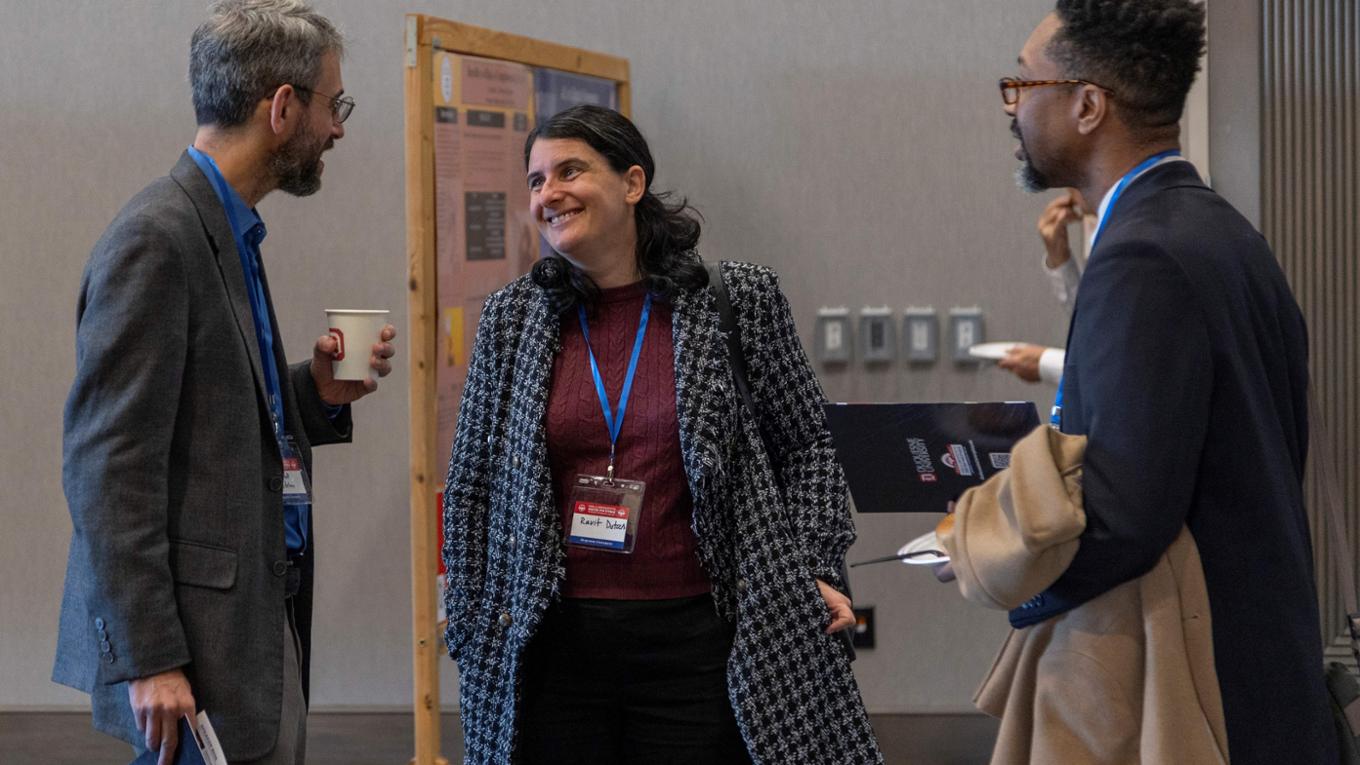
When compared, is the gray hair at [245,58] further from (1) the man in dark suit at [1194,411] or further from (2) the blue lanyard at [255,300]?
(1) the man in dark suit at [1194,411]

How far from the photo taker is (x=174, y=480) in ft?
5.85

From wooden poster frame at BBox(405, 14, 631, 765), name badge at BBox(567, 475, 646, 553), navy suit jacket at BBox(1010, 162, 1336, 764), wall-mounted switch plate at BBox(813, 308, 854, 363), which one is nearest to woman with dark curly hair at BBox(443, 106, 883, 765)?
name badge at BBox(567, 475, 646, 553)

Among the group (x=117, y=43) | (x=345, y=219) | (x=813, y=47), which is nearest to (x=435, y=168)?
(x=345, y=219)

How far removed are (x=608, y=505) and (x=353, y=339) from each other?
0.51 metres

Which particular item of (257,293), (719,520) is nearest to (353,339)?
(257,293)

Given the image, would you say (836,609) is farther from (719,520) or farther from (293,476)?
(293,476)

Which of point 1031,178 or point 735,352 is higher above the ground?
point 1031,178

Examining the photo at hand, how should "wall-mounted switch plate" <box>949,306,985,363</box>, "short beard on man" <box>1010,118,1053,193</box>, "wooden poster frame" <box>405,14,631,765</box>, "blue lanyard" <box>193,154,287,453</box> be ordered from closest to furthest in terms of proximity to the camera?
"short beard on man" <box>1010,118,1053,193</box>
"blue lanyard" <box>193,154,287,453</box>
"wooden poster frame" <box>405,14,631,765</box>
"wall-mounted switch plate" <box>949,306,985,363</box>

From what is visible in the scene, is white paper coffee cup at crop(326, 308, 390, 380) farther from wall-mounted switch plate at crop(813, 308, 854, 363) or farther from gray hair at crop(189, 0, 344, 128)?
wall-mounted switch plate at crop(813, 308, 854, 363)

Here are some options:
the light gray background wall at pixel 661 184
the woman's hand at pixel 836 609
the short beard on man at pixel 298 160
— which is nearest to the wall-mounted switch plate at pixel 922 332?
the light gray background wall at pixel 661 184

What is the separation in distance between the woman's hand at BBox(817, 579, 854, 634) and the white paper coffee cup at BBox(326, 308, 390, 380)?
33.6 inches

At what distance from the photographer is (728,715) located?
2084 mm

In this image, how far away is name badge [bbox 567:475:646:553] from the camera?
6.70 feet

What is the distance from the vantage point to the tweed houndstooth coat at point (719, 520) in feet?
6.75
